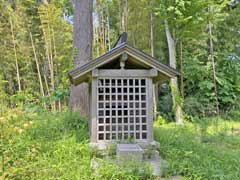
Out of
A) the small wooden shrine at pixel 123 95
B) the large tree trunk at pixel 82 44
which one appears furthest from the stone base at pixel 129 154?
the large tree trunk at pixel 82 44

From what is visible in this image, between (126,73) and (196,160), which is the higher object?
(126,73)

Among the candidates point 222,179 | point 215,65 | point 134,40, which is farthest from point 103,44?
point 222,179

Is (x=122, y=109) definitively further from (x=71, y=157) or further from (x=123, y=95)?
(x=71, y=157)

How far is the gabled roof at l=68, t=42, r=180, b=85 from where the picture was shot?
171 inches

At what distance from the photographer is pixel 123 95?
4656 millimetres

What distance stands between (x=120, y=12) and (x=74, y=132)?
25.8ft

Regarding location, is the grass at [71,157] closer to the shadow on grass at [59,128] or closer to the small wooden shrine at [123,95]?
the shadow on grass at [59,128]

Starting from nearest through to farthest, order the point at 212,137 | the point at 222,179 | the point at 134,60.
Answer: the point at 222,179 → the point at 134,60 → the point at 212,137

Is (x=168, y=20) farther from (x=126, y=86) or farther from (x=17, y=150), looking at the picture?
(x=17, y=150)

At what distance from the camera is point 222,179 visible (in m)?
3.22

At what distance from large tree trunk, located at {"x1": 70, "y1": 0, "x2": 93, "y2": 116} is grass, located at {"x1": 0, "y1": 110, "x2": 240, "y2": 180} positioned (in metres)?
0.82

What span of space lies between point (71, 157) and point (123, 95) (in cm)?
133

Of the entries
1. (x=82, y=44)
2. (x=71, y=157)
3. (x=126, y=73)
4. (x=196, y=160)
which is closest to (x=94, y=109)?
(x=126, y=73)

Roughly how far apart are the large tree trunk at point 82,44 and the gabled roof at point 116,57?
1.85m
